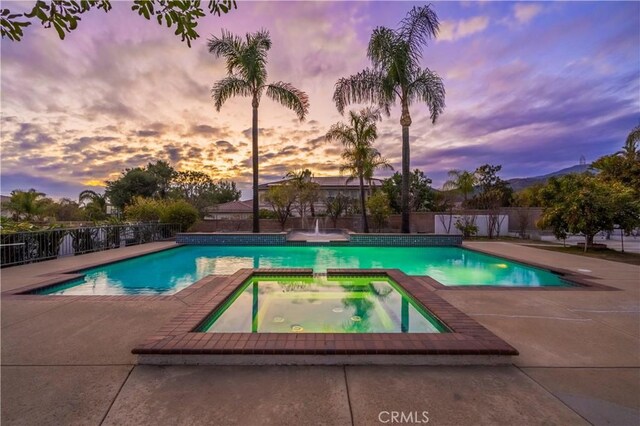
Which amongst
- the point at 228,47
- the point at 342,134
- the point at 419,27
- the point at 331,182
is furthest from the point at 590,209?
the point at 331,182

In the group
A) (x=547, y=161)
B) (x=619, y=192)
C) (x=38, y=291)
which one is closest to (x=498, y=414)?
(x=38, y=291)

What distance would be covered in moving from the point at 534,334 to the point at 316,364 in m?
2.47

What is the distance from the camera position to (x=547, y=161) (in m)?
25.9

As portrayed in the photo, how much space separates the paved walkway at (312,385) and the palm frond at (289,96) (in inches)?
490

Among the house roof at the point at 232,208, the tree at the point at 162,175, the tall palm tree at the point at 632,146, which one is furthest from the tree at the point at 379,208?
the tree at the point at 162,175

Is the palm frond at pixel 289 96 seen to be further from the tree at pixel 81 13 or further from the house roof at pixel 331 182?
the house roof at pixel 331 182

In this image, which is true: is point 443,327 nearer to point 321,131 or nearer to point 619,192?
point 619,192

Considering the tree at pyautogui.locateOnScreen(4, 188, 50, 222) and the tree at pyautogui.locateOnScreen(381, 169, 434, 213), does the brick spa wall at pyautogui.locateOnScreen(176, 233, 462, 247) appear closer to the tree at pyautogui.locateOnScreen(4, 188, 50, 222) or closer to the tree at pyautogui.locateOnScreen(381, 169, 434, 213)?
the tree at pyautogui.locateOnScreen(381, 169, 434, 213)

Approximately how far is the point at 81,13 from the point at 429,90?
1411cm

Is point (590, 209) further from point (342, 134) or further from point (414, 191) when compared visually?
point (414, 191)

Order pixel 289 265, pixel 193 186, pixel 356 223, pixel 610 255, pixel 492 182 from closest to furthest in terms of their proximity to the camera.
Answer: pixel 289 265 < pixel 610 255 < pixel 356 223 < pixel 492 182 < pixel 193 186

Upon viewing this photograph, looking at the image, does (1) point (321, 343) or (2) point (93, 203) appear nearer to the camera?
(1) point (321, 343)

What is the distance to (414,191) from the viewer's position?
2481cm

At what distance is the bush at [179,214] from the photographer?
15.8 m
